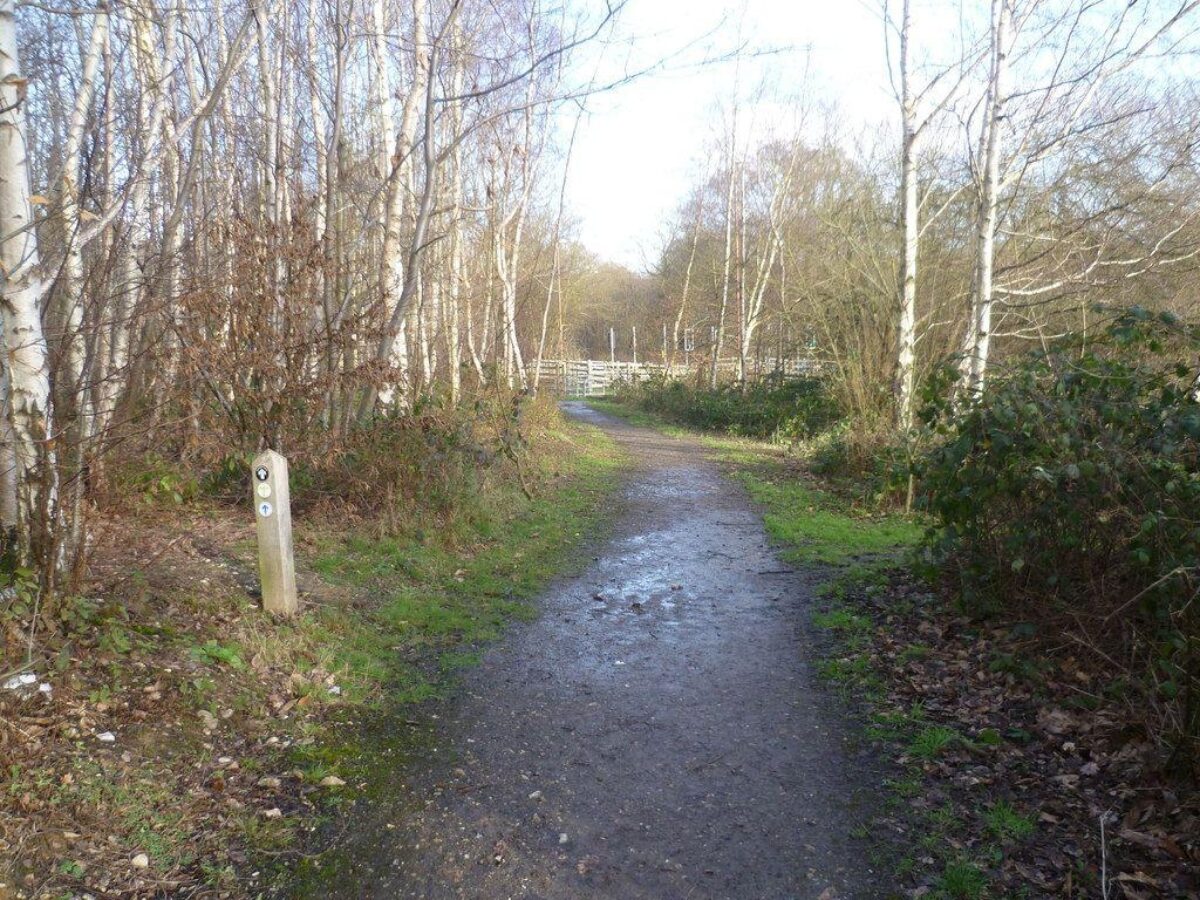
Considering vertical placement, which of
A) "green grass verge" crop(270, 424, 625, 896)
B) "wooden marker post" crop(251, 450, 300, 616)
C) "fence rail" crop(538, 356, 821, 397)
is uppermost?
"fence rail" crop(538, 356, 821, 397)

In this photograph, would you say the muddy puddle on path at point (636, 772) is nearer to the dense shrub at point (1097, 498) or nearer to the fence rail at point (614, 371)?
the dense shrub at point (1097, 498)

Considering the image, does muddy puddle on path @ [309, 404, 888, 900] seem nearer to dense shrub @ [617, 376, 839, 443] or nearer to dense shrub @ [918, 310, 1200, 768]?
dense shrub @ [918, 310, 1200, 768]

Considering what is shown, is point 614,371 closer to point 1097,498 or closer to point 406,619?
point 406,619

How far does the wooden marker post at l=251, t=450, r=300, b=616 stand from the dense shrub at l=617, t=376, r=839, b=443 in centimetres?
1261

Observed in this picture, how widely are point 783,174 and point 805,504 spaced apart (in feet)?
50.1

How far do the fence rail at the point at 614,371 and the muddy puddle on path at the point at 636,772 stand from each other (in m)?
11.9

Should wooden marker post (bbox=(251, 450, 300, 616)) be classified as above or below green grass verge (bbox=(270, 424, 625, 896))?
above

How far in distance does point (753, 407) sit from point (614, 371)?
18513 mm

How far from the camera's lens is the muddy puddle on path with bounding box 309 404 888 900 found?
3.23 meters

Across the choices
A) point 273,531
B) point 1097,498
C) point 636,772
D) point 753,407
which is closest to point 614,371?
point 753,407

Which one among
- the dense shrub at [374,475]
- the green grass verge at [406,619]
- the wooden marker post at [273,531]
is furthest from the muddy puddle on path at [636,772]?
the dense shrub at [374,475]

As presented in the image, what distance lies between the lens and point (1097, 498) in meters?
4.60

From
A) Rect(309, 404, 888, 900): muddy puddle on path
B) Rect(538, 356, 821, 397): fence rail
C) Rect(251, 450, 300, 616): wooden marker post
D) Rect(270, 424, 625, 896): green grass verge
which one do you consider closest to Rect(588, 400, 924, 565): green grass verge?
Rect(309, 404, 888, 900): muddy puddle on path

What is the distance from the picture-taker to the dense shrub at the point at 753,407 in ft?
58.1
